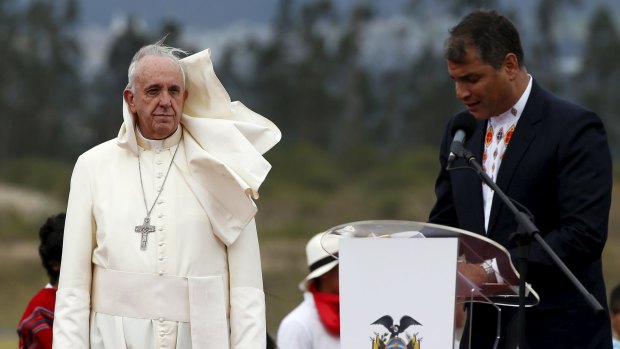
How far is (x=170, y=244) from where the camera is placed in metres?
4.76

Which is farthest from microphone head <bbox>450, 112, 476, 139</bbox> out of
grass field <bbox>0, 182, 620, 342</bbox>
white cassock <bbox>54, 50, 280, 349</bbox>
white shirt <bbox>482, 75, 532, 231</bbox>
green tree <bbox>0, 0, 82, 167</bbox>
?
green tree <bbox>0, 0, 82, 167</bbox>

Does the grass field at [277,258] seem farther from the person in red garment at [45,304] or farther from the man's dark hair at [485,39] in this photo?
the man's dark hair at [485,39]

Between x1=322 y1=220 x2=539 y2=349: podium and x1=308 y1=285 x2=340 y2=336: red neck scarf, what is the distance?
95.6 inches

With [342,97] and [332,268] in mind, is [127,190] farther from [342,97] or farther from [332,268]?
[342,97]

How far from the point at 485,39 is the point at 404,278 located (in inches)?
40.2

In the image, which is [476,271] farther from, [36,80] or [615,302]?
[36,80]

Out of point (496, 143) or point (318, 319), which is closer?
point (496, 143)

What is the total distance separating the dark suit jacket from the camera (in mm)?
4594

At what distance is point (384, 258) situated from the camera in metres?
4.31

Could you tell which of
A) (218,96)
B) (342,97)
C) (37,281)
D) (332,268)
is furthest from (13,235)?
(218,96)


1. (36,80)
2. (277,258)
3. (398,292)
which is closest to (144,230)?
(398,292)

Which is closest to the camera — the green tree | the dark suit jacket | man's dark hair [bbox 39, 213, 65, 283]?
the dark suit jacket

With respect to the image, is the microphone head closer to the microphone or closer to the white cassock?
the microphone

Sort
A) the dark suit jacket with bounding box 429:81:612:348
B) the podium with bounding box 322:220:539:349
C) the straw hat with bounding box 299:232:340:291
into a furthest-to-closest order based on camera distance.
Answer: the straw hat with bounding box 299:232:340:291 < the dark suit jacket with bounding box 429:81:612:348 < the podium with bounding box 322:220:539:349
